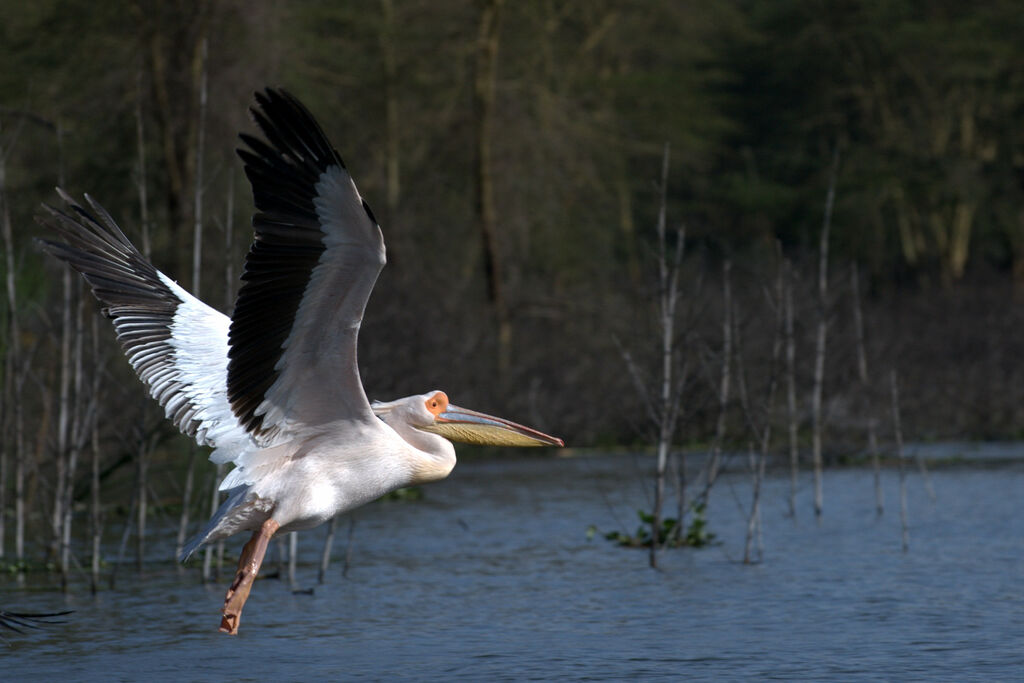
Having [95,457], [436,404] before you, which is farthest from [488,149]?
[436,404]

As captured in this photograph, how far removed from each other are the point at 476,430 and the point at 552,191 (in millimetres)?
17584

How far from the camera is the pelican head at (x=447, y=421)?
27.1 feet

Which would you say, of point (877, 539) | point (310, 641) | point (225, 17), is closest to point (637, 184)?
point (225, 17)

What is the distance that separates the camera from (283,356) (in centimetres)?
715

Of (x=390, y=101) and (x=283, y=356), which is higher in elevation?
(x=390, y=101)

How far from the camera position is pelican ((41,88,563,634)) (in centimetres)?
663

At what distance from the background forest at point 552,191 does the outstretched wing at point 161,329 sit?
642 millimetres

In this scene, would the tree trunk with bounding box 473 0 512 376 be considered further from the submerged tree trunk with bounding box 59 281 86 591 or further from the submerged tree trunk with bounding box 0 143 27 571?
the submerged tree trunk with bounding box 59 281 86 591

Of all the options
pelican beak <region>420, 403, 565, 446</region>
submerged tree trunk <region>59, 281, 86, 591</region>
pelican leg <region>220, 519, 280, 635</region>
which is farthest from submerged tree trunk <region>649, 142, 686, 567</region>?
pelican leg <region>220, 519, 280, 635</region>

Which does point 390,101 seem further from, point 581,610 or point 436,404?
point 436,404

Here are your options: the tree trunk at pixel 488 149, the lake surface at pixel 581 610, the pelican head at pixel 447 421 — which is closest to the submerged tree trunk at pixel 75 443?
the lake surface at pixel 581 610

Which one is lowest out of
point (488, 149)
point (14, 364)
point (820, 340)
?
point (14, 364)

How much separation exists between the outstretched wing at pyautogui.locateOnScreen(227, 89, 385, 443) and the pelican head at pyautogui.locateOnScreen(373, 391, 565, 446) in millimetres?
987

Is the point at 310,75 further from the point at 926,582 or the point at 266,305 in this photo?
the point at 266,305
